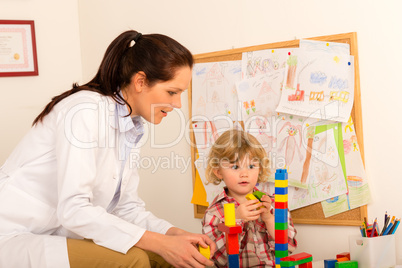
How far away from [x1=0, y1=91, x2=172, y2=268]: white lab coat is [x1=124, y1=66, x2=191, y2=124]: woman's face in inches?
3.0

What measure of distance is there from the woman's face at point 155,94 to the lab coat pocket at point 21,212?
15.7 inches

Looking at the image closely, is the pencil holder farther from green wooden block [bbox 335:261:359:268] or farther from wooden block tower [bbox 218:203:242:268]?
wooden block tower [bbox 218:203:242:268]

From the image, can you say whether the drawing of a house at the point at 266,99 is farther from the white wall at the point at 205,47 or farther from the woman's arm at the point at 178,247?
the woman's arm at the point at 178,247

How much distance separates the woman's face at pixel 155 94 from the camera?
145cm

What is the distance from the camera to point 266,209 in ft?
5.08

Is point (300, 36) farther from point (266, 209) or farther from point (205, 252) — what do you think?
point (205, 252)

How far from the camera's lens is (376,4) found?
61.7 inches

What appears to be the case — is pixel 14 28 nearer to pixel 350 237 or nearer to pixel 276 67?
pixel 276 67

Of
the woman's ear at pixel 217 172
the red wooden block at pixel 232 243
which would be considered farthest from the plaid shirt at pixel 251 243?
the red wooden block at pixel 232 243

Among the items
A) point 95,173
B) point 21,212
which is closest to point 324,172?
point 95,173

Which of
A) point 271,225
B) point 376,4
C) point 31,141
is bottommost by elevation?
point 271,225

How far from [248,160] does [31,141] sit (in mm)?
711

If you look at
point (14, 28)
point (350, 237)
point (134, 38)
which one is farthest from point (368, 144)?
point (14, 28)

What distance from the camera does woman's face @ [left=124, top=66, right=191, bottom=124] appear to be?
4.76 feet
